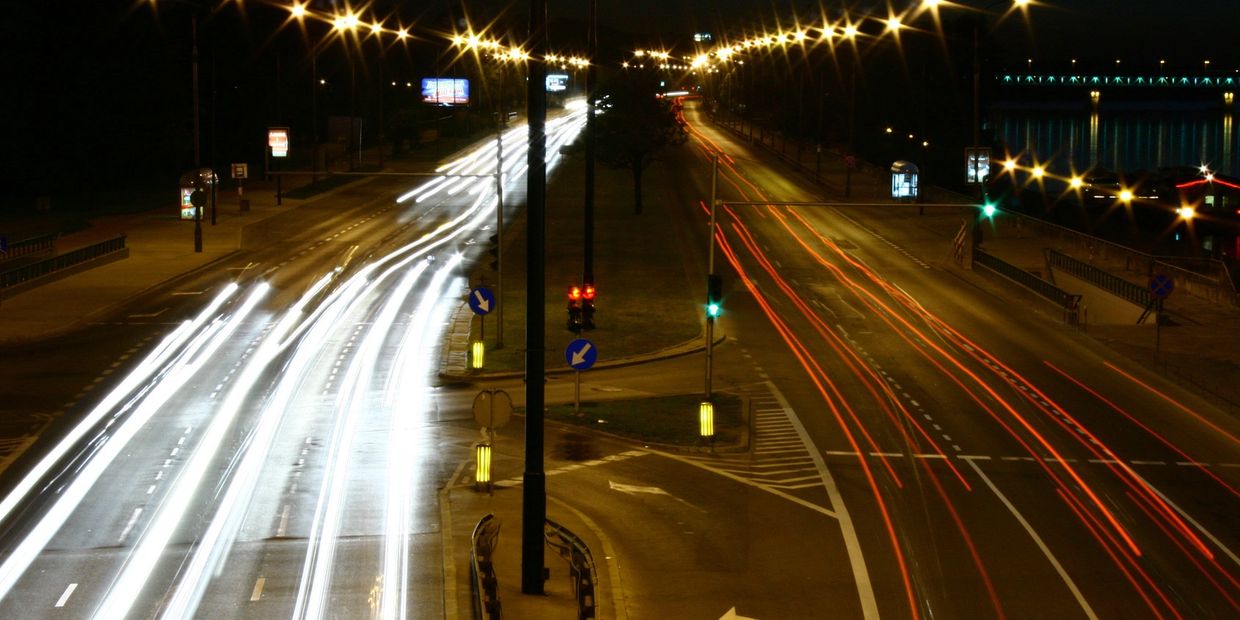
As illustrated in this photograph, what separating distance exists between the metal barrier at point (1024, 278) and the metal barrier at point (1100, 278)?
5.23 ft

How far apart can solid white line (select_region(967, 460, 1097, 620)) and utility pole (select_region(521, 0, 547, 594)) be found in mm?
6944

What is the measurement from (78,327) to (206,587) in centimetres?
2523

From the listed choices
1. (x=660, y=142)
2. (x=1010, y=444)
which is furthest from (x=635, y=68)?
(x=1010, y=444)

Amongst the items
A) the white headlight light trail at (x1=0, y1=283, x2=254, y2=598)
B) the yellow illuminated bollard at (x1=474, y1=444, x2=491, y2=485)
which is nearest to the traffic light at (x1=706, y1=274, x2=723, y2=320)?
the yellow illuminated bollard at (x1=474, y1=444, x2=491, y2=485)

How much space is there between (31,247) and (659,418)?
35573 mm

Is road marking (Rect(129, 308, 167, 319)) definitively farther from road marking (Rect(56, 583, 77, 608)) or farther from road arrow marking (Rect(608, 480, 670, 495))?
road marking (Rect(56, 583, 77, 608))

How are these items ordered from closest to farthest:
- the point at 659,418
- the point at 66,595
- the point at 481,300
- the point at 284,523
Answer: the point at 66,595 → the point at 284,523 → the point at 659,418 → the point at 481,300

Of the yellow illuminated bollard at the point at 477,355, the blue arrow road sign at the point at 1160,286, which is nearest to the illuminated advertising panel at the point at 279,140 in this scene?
the yellow illuminated bollard at the point at 477,355

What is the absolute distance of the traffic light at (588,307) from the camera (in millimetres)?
39719

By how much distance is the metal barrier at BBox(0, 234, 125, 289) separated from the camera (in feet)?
153

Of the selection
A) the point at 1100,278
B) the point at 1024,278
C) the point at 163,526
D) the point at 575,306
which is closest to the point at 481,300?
the point at 575,306

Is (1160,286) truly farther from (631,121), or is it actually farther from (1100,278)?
(631,121)

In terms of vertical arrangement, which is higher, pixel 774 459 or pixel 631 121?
pixel 631 121

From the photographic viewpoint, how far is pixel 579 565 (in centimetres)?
1648
